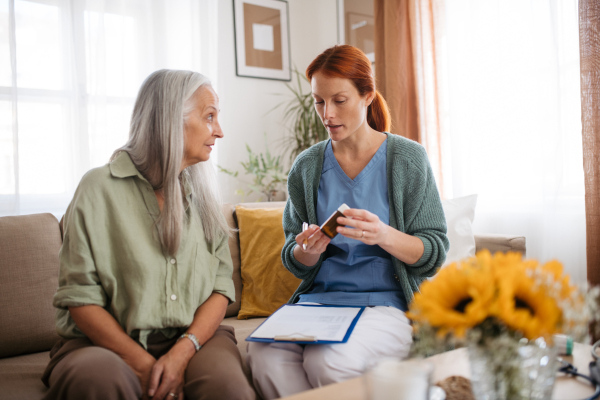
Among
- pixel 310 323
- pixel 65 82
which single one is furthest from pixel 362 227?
pixel 65 82

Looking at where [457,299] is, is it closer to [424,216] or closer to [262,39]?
[424,216]

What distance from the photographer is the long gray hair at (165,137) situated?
122 cm

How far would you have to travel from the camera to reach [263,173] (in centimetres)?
302

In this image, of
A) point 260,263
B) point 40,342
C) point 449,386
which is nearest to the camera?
point 449,386

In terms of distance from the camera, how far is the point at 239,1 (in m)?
3.14

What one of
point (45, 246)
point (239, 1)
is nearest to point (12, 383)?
point (45, 246)

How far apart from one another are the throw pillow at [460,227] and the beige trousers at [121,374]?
40.2 inches

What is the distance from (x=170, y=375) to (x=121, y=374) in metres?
0.13

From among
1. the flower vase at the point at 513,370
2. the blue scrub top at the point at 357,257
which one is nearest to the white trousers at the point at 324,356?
the blue scrub top at the point at 357,257

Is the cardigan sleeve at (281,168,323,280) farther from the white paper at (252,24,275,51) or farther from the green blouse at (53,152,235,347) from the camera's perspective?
the white paper at (252,24,275,51)

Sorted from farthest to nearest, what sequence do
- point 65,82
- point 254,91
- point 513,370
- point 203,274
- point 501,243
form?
point 254,91, point 65,82, point 501,243, point 203,274, point 513,370

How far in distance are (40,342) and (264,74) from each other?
2311 millimetres

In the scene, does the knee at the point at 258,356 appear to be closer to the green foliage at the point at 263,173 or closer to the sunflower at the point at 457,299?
the sunflower at the point at 457,299

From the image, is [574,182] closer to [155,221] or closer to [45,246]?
[155,221]
